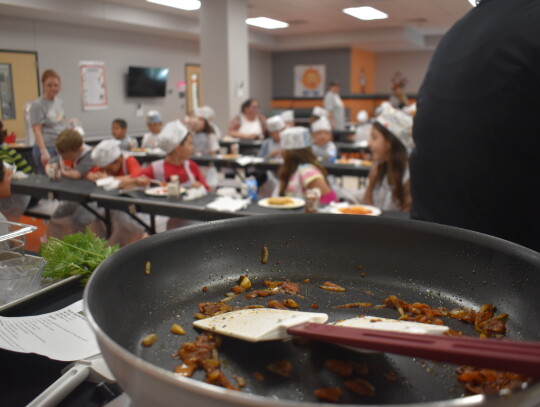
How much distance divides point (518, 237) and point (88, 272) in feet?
3.13

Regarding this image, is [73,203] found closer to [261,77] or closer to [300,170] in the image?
[300,170]

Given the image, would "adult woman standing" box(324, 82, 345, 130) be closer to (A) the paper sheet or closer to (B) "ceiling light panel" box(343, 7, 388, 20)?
(B) "ceiling light panel" box(343, 7, 388, 20)

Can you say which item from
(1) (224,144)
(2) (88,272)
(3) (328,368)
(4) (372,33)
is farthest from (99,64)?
(3) (328,368)

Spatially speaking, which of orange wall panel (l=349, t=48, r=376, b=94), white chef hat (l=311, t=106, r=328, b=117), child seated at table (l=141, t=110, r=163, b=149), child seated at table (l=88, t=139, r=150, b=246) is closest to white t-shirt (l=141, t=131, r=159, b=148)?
child seated at table (l=141, t=110, r=163, b=149)

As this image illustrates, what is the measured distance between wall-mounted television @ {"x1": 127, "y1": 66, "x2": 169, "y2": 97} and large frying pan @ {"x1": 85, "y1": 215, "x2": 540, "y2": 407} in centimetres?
929

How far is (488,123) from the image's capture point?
0.98m

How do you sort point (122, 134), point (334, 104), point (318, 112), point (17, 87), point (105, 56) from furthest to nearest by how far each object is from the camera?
1. point (334, 104)
2. point (105, 56)
3. point (17, 87)
4. point (318, 112)
5. point (122, 134)

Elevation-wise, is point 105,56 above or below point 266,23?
below

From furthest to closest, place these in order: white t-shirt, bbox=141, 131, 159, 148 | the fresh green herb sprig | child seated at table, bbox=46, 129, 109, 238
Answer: white t-shirt, bbox=141, 131, 159, 148 → child seated at table, bbox=46, 129, 109, 238 → the fresh green herb sprig

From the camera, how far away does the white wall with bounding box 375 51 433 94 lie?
47.8 feet

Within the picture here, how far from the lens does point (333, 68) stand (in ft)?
42.5

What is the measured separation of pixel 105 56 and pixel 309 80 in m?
6.23

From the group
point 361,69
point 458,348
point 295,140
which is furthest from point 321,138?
point 361,69

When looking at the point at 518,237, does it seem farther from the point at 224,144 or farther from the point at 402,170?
the point at 224,144
